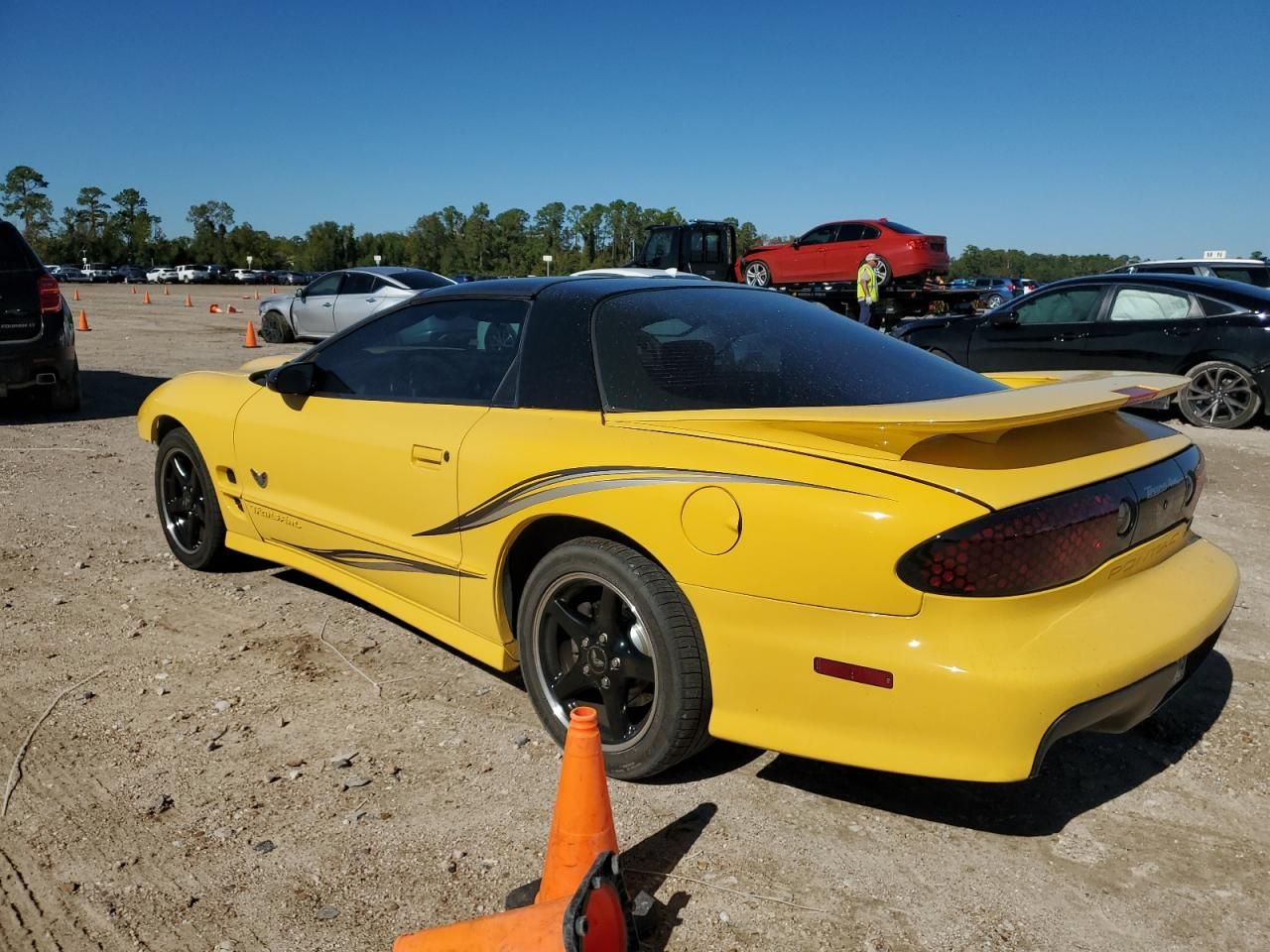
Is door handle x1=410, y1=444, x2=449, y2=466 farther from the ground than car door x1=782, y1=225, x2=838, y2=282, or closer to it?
closer to it

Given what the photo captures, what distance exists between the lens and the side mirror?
388 centimetres

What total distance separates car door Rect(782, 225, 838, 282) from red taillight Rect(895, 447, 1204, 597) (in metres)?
18.9

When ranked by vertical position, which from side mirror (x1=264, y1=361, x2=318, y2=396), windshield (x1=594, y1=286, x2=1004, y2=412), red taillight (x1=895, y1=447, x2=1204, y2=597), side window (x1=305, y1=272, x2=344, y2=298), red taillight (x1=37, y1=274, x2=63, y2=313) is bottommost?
red taillight (x1=895, y1=447, x2=1204, y2=597)

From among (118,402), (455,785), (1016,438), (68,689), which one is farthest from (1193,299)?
(118,402)

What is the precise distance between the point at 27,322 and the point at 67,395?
33.2 inches

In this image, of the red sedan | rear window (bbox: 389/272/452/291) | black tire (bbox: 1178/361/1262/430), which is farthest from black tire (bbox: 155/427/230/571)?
the red sedan

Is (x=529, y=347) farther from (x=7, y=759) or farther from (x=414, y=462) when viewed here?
(x=7, y=759)

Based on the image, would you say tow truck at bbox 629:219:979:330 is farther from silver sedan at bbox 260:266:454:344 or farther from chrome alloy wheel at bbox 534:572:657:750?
chrome alloy wheel at bbox 534:572:657:750

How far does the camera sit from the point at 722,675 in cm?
255

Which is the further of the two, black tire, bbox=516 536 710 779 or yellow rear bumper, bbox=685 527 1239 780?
black tire, bbox=516 536 710 779

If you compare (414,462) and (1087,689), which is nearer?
(1087,689)

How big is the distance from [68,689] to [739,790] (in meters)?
2.41

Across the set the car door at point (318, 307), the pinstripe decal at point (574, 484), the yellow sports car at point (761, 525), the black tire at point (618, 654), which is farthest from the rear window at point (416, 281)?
the black tire at point (618, 654)

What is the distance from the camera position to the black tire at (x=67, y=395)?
897 centimetres
